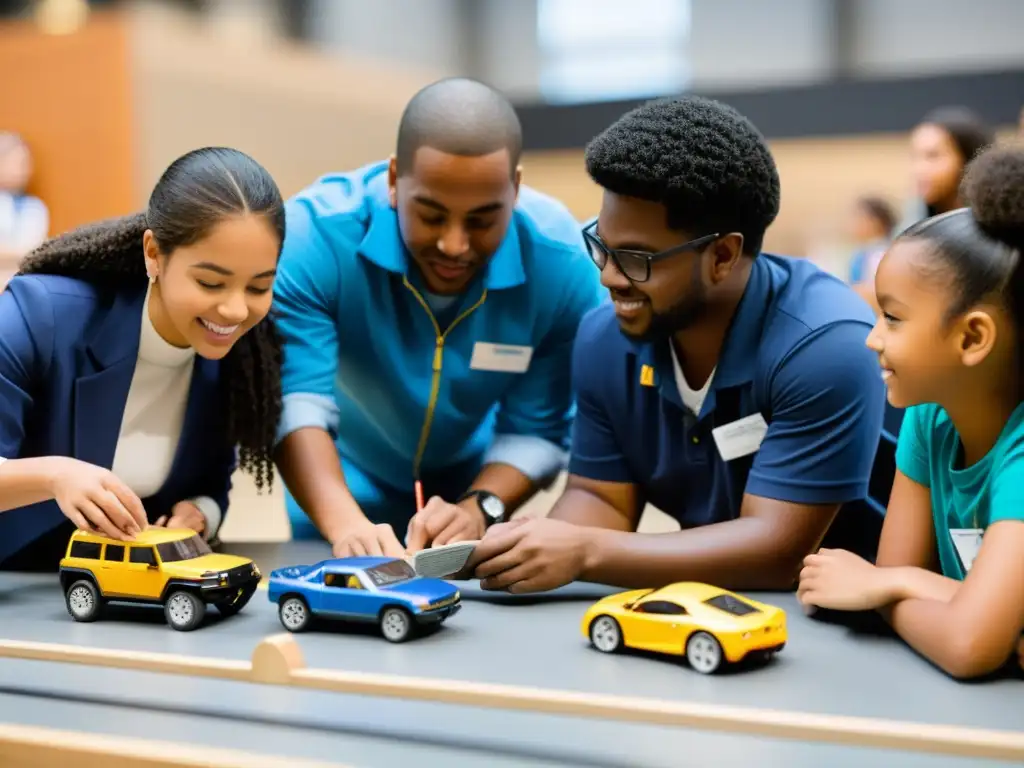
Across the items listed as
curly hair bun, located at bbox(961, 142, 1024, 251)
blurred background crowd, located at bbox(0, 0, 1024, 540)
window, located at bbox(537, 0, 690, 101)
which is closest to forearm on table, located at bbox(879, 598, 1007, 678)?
curly hair bun, located at bbox(961, 142, 1024, 251)

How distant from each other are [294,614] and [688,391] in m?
0.81

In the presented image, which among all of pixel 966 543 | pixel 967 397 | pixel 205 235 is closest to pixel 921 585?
pixel 966 543

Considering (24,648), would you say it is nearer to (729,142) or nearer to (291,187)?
(729,142)

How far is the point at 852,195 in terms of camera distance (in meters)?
8.38

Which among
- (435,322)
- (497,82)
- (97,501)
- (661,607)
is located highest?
(497,82)

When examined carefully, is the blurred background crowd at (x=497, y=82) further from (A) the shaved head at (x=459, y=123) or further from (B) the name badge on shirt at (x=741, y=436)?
(B) the name badge on shirt at (x=741, y=436)

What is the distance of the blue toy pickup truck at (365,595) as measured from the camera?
156 centimetres

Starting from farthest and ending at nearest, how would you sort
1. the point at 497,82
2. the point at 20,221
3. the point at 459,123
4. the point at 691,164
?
the point at 497,82 < the point at 20,221 < the point at 459,123 < the point at 691,164

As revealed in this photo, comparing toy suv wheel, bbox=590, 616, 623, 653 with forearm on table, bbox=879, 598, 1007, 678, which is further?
toy suv wheel, bbox=590, 616, 623, 653

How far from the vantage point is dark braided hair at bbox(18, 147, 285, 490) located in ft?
5.57

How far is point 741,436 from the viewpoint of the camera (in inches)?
76.2

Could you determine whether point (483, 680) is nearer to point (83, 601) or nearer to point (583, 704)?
point (583, 704)

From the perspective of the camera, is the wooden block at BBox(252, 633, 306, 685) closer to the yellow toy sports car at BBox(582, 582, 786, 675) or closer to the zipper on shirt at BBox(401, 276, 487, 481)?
the yellow toy sports car at BBox(582, 582, 786, 675)

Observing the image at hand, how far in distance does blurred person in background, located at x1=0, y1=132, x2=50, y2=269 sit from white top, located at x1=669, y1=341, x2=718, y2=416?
5062 millimetres
